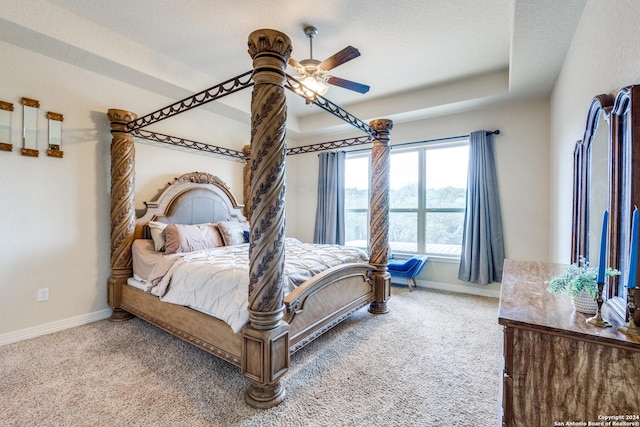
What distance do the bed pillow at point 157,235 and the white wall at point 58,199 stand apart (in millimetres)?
501

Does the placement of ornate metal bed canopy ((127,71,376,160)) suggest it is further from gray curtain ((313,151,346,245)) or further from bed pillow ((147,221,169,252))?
bed pillow ((147,221,169,252))

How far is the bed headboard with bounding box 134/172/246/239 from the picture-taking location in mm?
3516

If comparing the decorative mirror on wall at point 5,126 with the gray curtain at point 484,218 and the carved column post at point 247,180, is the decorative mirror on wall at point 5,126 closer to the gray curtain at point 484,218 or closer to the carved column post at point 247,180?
the carved column post at point 247,180

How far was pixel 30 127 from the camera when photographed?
2670 millimetres

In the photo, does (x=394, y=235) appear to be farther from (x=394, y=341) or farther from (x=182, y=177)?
(x=182, y=177)

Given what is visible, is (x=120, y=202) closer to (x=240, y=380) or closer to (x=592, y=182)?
(x=240, y=380)

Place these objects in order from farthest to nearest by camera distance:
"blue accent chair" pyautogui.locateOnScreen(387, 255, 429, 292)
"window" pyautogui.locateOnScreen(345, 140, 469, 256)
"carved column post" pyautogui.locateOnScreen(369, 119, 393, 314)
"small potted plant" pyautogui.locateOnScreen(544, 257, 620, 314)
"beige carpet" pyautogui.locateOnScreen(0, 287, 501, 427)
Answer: "window" pyautogui.locateOnScreen(345, 140, 469, 256)
"blue accent chair" pyautogui.locateOnScreen(387, 255, 429, 292)
"carved column post" pyautogui.locateOnScreen(369, 119, 393, 314)
"beige carpet" pyautogui.locateOnScreen(0, 287, 501, 427)
"small potted plant" pyautogui.locateOnScreen(544, 257, 620, 314)

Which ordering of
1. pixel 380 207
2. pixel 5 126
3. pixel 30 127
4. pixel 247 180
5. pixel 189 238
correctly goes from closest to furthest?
pixel 5 126 < pixel 30 127 < pixel 189 238 < pixel 380 207 < pixel 247 180

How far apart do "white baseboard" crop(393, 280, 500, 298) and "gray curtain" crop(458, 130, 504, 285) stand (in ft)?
0.57

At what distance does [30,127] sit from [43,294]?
1625mm

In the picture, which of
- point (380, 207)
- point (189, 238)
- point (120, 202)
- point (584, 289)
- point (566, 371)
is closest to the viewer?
point (566, 371)

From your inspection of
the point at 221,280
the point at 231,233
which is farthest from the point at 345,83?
the point at 231,233

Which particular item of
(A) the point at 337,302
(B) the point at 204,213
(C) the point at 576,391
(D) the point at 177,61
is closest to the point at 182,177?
(B) the point at 204,213

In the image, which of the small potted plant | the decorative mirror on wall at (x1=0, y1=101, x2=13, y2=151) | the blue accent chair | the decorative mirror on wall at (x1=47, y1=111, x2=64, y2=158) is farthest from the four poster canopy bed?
the small potted plant
